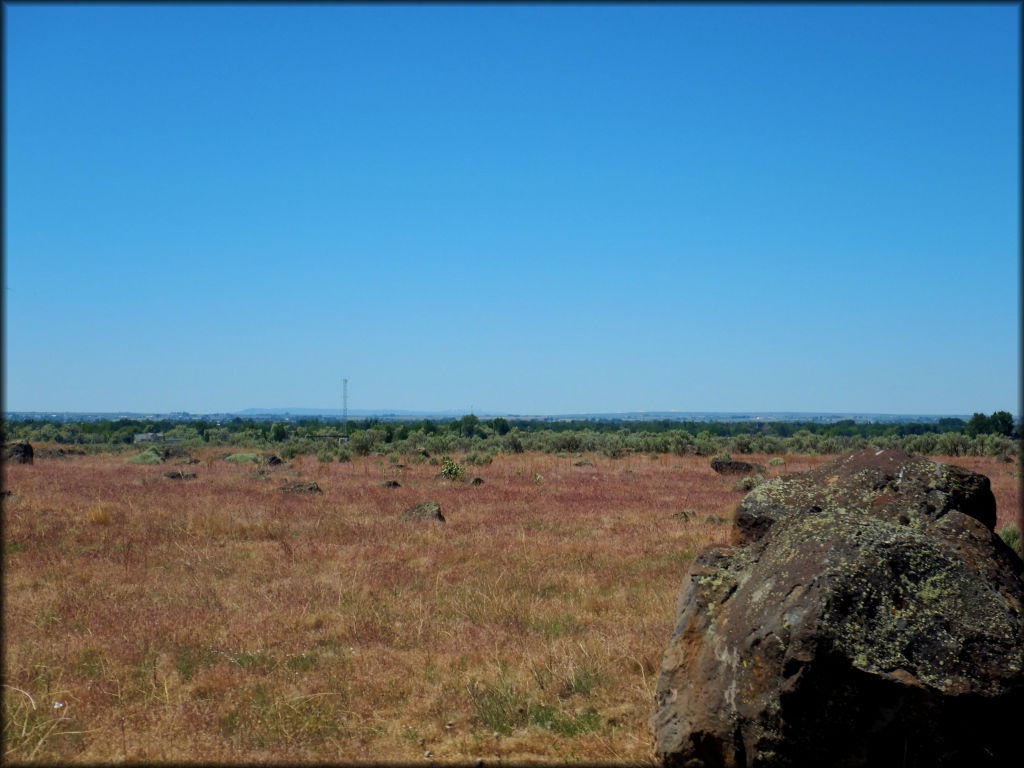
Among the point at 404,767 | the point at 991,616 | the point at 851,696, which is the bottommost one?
the point at 404,767

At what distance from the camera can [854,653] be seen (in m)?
4.22

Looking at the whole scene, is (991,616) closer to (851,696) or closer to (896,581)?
(896,581)

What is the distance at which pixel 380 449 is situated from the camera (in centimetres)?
4312

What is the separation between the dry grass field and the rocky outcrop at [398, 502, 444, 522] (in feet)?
1.04

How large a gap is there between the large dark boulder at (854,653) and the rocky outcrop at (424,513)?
10974mm

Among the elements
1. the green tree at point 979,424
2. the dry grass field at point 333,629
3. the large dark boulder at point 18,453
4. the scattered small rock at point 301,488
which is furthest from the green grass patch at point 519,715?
the green tree at point 979,424

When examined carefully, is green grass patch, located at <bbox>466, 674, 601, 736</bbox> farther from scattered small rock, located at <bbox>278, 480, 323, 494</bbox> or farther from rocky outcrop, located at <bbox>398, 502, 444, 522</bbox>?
scattered small rock, located at <bbox>278, 480, 323, 494</bbox>

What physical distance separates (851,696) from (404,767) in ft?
10.4

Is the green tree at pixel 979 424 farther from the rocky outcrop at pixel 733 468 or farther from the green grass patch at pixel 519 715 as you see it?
the green grass patch at pixel 519 715

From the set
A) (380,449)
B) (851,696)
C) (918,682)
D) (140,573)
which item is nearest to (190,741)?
(851,696)

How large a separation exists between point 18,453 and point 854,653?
34758 millimetres

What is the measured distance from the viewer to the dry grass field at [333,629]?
5.88 meters

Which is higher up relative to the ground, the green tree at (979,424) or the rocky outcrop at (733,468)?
the green tree at (979,424)

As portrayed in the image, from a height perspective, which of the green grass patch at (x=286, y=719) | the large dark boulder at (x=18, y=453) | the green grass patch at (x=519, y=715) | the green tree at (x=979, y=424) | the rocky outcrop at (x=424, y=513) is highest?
the green tree at (x=979, y=424)
